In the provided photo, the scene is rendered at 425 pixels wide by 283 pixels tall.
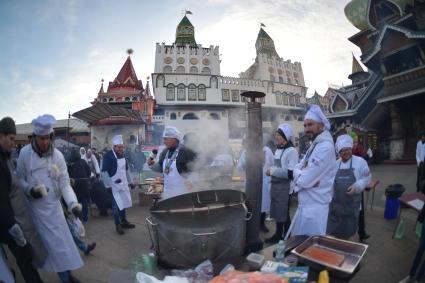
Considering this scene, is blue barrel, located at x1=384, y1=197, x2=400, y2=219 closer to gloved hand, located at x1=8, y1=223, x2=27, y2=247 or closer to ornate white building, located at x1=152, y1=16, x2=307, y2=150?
gloved hand, located at x1=8, y1=223, x2=27, y2=247

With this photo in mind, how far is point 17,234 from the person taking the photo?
2.40m

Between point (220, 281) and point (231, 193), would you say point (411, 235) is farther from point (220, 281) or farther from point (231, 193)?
point (220, 281)

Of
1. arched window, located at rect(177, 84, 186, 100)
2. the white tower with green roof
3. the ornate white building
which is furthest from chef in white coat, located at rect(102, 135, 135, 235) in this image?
the white tower with green roof

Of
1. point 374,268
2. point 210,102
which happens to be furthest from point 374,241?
point 210,102

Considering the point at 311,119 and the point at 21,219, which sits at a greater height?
the point at 311,119

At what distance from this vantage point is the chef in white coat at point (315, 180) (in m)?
2.84

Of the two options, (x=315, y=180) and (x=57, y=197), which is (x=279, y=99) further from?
(x=57, y=197)

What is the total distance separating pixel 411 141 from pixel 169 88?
27.2 metres

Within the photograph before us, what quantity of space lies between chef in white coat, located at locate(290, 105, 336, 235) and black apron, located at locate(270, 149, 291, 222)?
1.41 meters

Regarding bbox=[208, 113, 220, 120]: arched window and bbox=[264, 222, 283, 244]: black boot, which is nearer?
bbox=[264, 222, 283, 244]: black boot

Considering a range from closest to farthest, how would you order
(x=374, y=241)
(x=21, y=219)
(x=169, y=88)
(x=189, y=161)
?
1. (x=21, y=219)
2. (x=189, y=161)
3. (x=374, y=241)
4. (x=169, y=88)

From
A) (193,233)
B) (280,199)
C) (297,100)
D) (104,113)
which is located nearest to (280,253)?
(193,233)

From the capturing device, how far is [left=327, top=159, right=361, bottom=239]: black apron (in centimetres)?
379

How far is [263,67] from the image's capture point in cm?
4459
